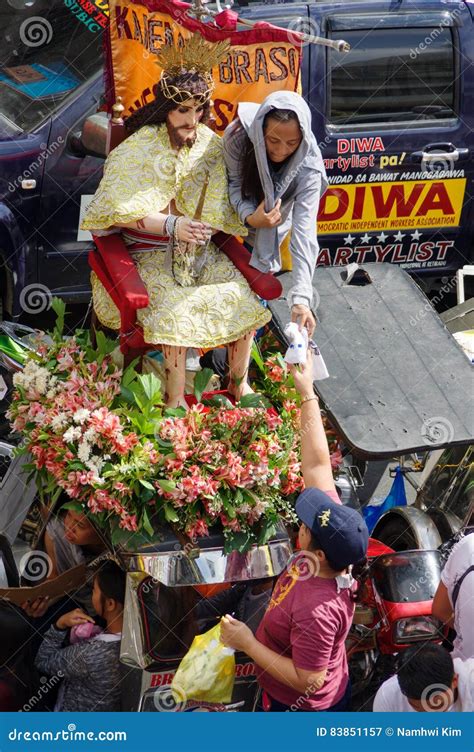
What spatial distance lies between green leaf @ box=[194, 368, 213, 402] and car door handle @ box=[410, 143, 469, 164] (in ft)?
11.5

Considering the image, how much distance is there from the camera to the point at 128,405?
4598mm

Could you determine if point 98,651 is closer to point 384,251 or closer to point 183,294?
point 183,294

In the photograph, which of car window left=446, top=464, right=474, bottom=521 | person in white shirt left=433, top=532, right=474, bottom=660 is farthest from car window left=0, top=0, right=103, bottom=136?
person in white shirt left=433, top=532, right=474, bottom=660

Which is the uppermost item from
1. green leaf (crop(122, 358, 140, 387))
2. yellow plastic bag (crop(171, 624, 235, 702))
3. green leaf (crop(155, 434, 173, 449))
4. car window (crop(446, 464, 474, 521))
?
green leaf (crop(122, 358, 140, 387))

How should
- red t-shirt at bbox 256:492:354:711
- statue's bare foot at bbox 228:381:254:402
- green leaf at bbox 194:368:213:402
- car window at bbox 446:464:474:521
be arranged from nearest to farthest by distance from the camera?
red t-shirt at bbox 256:492:354:711 < green leaf at bbox 194:368:213:402 < statue's bare foot at bbox 228:381:254:402 < car window at bbox 446:464:474:521

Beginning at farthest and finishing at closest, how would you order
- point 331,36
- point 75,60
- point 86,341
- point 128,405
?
1. point 75,60
2. point 331,36
3. point 86,341
4. point 128,405

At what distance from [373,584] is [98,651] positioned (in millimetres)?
1213

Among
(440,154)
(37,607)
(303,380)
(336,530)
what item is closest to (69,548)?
(37,607)

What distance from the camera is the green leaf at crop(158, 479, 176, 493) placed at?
430 centimetres

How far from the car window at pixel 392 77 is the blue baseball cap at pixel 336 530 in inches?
164

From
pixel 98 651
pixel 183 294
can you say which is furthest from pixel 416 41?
pixel 98 651

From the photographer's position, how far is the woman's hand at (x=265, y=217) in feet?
15.3

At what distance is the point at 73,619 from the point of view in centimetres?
458

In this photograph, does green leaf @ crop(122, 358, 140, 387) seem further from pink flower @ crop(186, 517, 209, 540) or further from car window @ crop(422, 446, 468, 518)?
car window @ crop(422, 446, 468, 518)
